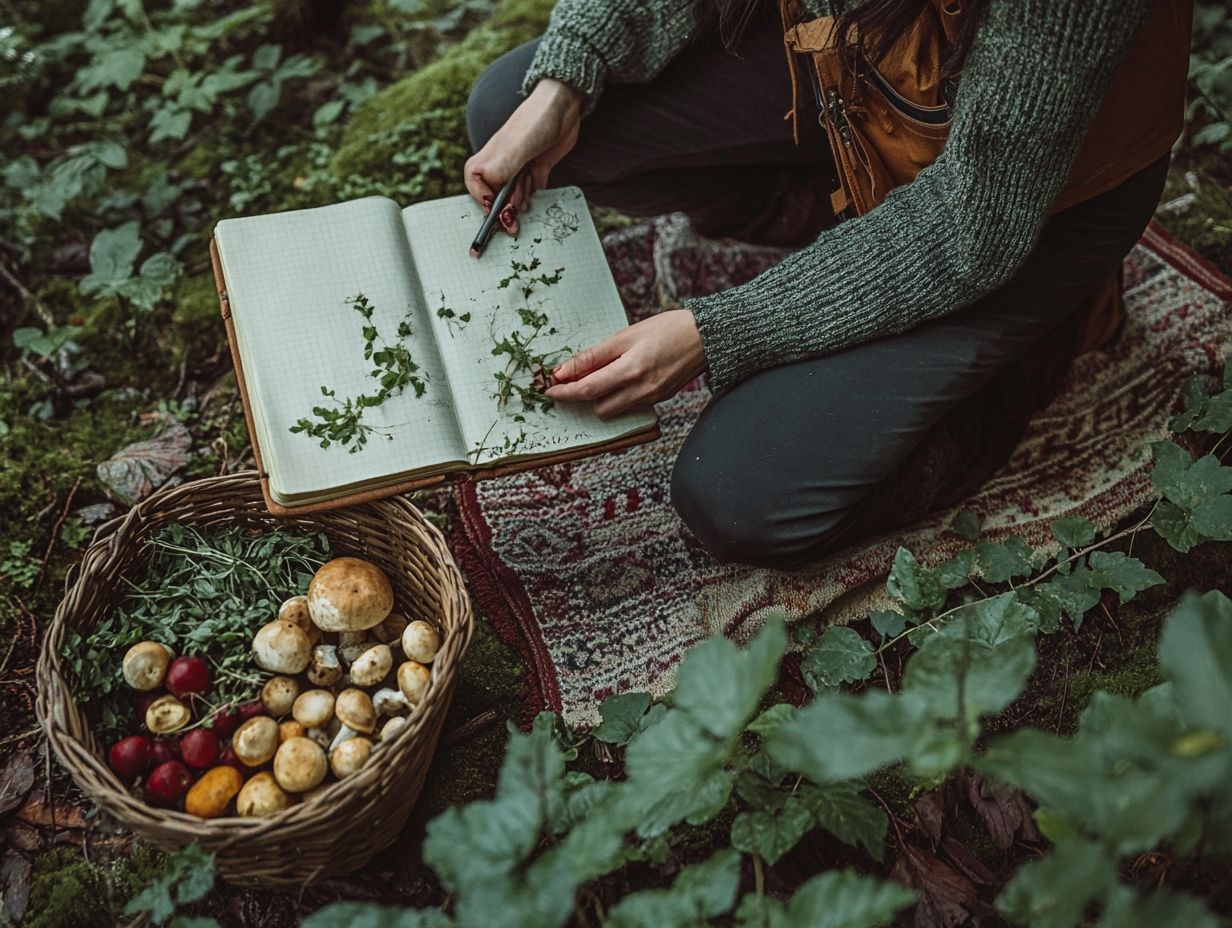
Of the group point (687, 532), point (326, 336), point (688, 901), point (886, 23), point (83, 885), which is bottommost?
point (83, 885)

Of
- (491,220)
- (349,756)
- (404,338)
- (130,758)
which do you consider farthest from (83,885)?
(491,220)

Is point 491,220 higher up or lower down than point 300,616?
higher up

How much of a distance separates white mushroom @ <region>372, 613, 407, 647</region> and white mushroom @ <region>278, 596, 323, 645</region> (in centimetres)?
9

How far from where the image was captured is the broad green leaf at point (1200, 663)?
79 centimetres

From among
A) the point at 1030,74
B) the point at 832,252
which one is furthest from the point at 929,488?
the point at 1030,74

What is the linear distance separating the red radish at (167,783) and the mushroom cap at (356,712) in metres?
0.22

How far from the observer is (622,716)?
1.48 metres

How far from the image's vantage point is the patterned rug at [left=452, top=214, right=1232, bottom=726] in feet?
5.61

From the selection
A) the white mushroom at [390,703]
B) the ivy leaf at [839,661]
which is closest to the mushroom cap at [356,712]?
the white mushroom at [390,703]

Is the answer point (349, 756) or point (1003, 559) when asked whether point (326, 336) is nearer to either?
point (349, 756)

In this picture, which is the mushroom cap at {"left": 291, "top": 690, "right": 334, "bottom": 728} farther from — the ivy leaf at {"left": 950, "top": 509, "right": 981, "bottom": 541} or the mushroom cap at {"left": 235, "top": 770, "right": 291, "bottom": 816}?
the ivy leaf at {"left": 950, "top": 509, "right": 981, "bottom": 541}

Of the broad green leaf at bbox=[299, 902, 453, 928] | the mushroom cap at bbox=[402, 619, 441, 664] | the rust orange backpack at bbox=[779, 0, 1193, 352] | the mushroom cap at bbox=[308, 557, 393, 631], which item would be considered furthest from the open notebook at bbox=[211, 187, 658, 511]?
the broad green leaf at bbox=[299, 902, 453, 928]

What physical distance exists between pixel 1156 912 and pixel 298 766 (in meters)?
1.01

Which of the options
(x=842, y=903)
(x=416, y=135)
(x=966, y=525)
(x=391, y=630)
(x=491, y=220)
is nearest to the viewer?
(x=842, y=903)
